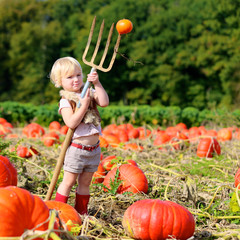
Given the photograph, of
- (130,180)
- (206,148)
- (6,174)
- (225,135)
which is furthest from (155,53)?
(6,174)

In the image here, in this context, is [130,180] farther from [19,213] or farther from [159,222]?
[19,213]

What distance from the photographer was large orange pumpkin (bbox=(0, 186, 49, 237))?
1.95m

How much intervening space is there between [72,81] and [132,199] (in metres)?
1.33

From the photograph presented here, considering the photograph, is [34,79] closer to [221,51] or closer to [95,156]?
[221,51]

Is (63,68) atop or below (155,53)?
below

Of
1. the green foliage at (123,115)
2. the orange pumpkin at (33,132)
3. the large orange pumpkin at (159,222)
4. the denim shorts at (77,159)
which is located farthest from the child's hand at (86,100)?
the green foliage at (123,115)

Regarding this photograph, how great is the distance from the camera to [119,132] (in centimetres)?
806

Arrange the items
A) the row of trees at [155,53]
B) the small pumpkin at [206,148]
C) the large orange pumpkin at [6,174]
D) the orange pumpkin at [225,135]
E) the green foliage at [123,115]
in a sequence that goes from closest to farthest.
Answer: the large orange pumpkin at [6,174] < the small pumpkin at [206,148] < the orange pumpkin at [225,135] < the green foliage at [123,115] < the row of trees at [155,53]

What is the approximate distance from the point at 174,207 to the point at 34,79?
3328 cm

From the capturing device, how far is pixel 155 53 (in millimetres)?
32375

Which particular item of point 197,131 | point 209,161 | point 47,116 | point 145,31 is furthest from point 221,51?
point 209,161

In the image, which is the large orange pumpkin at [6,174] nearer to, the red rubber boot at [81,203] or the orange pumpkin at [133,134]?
the red rubber boot at [81,203]

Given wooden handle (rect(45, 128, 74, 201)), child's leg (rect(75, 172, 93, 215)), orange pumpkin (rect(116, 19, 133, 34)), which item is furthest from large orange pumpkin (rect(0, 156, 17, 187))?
orange pumpkin (rect(116, 19, 133, 34))

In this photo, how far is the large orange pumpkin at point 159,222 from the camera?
2.51 metres
